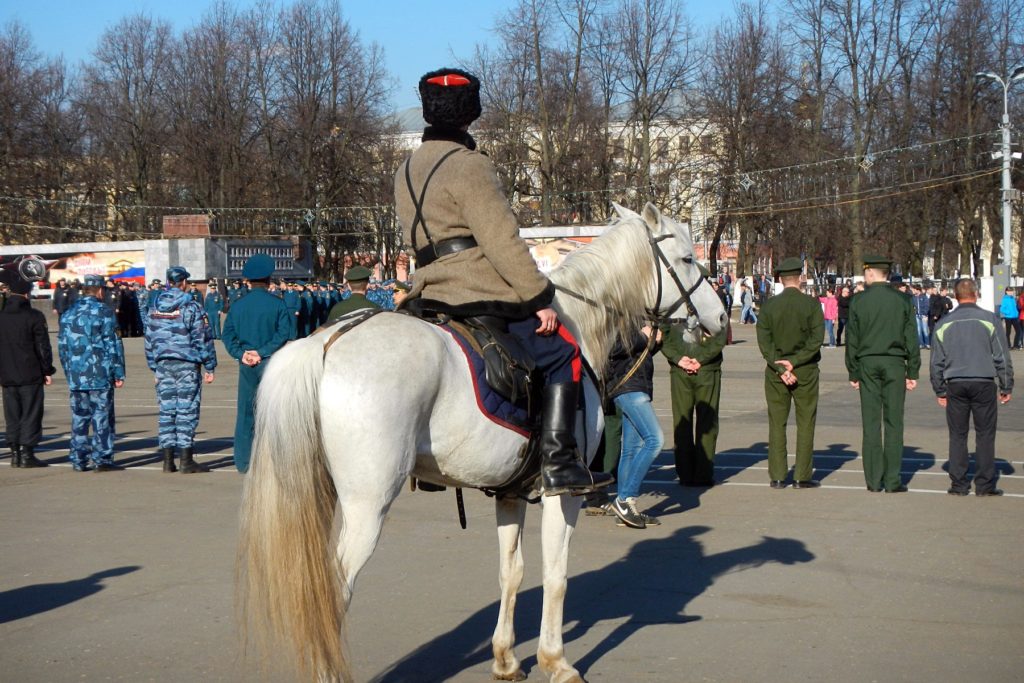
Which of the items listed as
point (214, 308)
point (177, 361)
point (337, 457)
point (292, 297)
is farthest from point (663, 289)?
point (214, 308)

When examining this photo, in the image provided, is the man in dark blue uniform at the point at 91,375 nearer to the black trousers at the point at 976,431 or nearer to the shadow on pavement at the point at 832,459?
the shadow on pavement at the point at 832,459

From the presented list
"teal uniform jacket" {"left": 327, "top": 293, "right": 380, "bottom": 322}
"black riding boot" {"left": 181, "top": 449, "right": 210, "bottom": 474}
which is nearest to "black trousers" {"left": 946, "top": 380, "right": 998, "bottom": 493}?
"teal uniform jacket" {"left": 327, "top": 293, "right": 380, "bottom": 322}

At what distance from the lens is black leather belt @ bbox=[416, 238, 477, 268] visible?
575cm

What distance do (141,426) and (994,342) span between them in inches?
471

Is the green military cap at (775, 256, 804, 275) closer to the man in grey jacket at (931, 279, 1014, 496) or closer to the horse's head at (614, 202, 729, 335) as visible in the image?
the man in grey jacket at (931, 279, 1014, 496)

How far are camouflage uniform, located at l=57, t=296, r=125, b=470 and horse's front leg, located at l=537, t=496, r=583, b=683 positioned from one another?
29.4ft

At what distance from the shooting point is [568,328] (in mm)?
6336

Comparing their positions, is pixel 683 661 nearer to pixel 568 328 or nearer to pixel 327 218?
pixel 568 328

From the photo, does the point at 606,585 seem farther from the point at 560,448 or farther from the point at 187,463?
the point at 187,463

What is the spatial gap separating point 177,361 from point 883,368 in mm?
7376

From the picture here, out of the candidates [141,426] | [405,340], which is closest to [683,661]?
[405,340]

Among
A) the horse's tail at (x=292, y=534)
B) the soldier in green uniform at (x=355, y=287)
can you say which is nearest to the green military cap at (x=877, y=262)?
the soldier in green uniform at (x=355, y=287)

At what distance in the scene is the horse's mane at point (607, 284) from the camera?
6.44m

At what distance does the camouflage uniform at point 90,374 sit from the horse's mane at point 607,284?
856 cm
